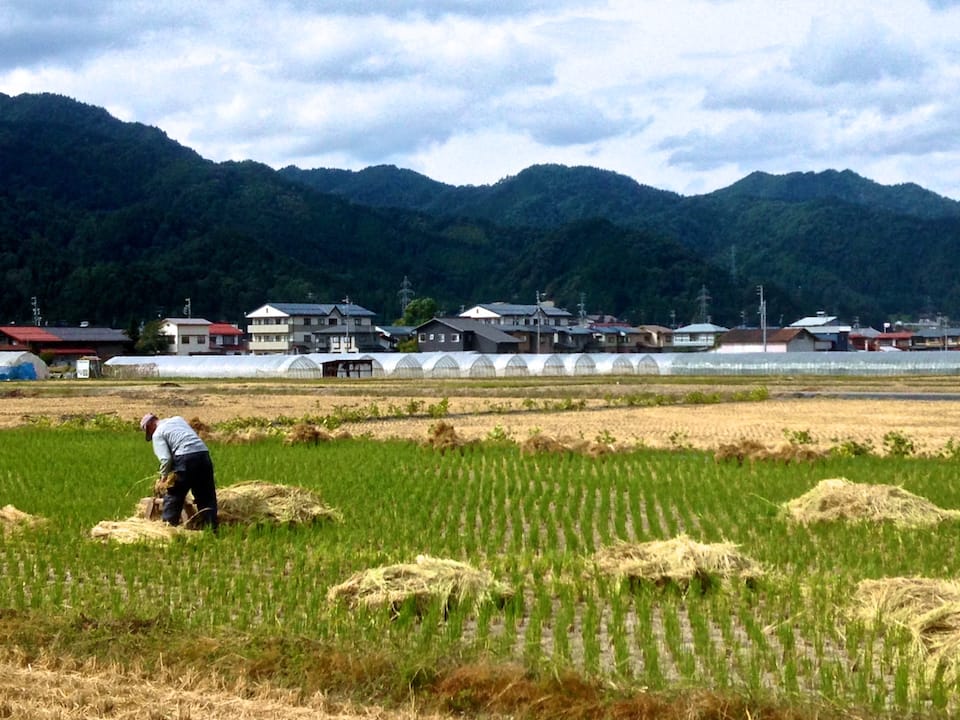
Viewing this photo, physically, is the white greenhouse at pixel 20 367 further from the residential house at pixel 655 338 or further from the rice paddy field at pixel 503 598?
the residential house at pixel 655 338

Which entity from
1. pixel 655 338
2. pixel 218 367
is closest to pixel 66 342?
pixel 218 367

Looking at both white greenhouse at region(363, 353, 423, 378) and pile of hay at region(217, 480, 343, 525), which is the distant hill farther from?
pile of hay at region(217, 480, 343, 525)

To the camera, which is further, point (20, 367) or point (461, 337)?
point (461, 337)

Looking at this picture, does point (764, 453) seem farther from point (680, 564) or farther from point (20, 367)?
point (20, 367)

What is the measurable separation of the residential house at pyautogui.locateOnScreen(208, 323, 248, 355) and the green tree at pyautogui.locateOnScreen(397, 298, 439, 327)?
13513 millimetres

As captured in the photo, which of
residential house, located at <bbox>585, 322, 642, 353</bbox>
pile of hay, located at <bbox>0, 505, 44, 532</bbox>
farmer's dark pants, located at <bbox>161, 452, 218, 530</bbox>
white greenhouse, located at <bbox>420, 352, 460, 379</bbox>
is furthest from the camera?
residential house, located at <bbox>585, 322, 642, 353</bbox>

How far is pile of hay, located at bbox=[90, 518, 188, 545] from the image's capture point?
8.32 m

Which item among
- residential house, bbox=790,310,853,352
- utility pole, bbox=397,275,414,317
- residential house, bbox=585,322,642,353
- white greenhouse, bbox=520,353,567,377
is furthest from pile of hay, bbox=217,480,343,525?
utility pole, bbox=397,275,414,317

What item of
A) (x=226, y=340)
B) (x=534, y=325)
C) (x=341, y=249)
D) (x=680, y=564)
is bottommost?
(x=680, y=564)

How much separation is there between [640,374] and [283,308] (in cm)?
3344

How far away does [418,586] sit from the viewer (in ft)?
21.1

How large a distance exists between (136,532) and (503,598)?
3.35 m

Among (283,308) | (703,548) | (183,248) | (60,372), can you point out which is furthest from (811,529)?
(183,248)

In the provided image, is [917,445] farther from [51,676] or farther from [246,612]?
[51,676]
